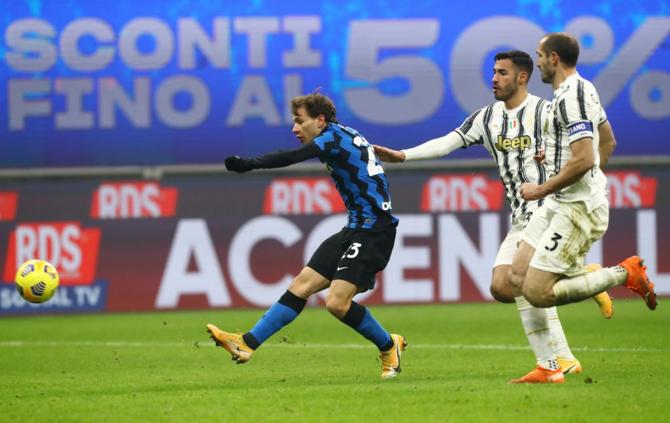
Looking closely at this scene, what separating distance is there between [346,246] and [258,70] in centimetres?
972

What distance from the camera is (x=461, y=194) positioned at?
16.6 meters

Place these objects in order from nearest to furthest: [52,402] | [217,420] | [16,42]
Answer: [217,420], [52,402], [16,42]

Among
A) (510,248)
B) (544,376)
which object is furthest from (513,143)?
(544,376)

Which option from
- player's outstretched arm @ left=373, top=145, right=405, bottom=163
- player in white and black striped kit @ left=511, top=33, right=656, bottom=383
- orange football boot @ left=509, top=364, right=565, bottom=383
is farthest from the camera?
player's outstretched arm @ left=373, top=145, right=405, bottom=163

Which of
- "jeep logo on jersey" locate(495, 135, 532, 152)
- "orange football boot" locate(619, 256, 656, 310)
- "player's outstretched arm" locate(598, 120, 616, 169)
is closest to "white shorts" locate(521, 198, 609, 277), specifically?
"orange football boot" locate(619, 256, 656, 310)

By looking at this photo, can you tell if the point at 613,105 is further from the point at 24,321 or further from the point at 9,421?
the point at 9,421

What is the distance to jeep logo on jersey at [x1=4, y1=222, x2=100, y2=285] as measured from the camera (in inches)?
636

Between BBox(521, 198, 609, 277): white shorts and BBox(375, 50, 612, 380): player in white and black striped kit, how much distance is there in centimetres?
55

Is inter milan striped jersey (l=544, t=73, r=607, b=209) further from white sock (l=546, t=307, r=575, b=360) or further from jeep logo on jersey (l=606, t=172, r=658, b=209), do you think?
jeep logo on jersey (l=606, t=172, r=658, b=209)

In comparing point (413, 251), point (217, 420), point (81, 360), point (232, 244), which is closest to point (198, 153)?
point (232, 244)

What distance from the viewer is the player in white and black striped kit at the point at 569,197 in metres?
7.68

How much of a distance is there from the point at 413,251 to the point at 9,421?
9.62 m

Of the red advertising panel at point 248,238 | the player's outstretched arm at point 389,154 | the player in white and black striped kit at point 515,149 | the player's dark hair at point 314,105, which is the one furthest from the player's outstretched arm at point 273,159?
the red advertising panel at point 248,238

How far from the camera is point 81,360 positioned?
1102 cm
